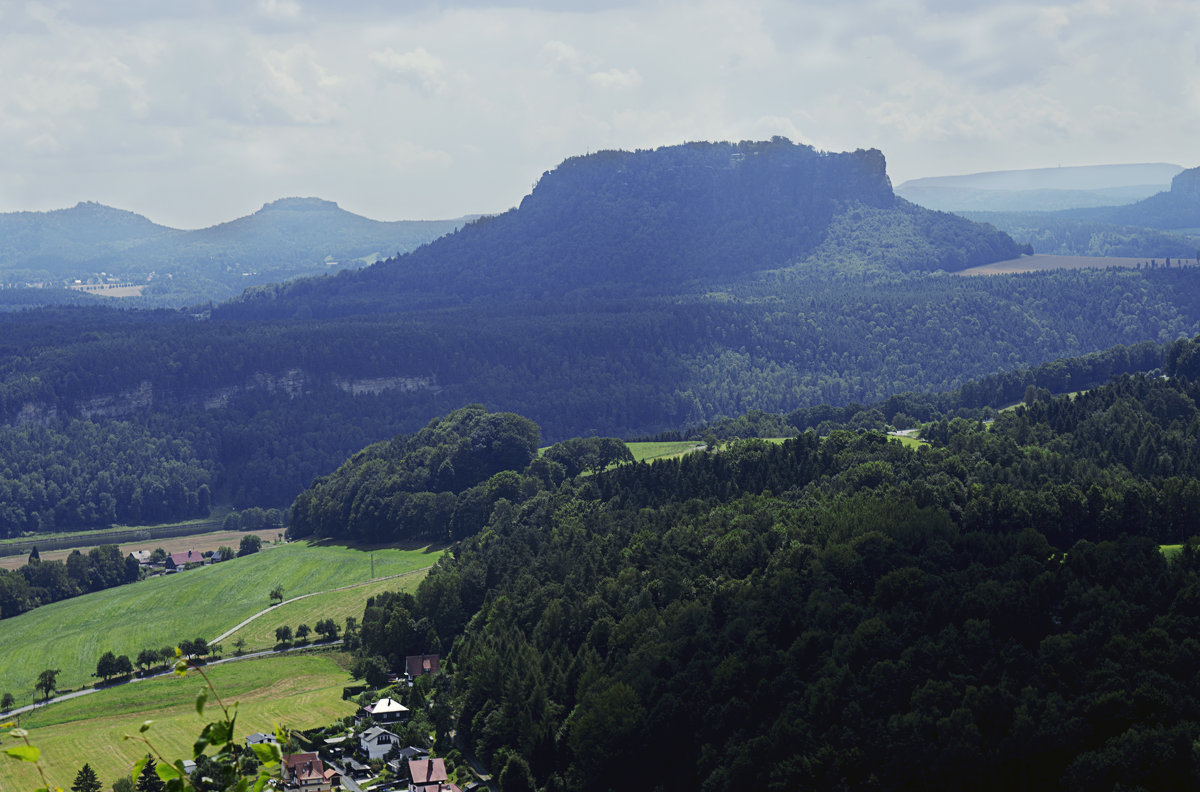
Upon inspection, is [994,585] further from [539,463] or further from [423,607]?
[539,463]

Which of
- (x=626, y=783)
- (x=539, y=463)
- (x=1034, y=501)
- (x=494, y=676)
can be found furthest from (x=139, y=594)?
(x=1034, y=501)

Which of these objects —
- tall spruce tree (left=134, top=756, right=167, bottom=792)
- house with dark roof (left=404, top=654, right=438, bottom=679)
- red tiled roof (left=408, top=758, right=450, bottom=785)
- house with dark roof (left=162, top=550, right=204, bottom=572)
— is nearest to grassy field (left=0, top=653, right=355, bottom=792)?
house with dark roof (left=404, top=654, right=438, bottom=679)

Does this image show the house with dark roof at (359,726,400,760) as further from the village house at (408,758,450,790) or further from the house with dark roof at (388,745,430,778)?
the village house at (408,758,450,790)

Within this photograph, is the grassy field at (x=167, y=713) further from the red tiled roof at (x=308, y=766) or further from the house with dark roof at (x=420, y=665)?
the red tiled roof at (x=308, y=766)

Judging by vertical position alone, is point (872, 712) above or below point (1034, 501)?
below

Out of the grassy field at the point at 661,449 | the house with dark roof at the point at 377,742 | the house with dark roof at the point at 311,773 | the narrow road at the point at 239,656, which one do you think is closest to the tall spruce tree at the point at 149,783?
the house with dark roof at the point at 311,773
